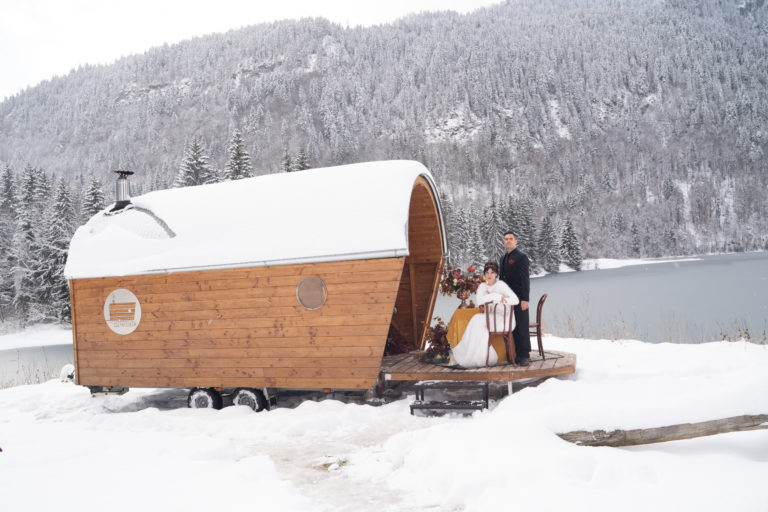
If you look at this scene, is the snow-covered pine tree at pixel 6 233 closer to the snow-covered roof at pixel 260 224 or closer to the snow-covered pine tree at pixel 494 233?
the snow-covered roof at pixel 260 224

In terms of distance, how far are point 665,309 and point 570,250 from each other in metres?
36.5

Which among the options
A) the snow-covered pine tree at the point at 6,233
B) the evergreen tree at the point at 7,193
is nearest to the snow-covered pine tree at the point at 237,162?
the snow-covered pine tree at the point at 6,233

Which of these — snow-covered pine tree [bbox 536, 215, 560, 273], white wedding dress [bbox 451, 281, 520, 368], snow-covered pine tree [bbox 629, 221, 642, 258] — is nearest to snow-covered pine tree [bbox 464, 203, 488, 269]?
snow-covered pine tree [bbox 536, 215, 560, 273]

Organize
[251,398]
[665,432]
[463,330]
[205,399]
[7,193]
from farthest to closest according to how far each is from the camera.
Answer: [7,193] < [205,399] < [251,398] < [463,330] < [665,432]

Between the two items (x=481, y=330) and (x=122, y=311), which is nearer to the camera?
(x=481, y=330)

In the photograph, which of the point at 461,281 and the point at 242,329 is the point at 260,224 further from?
the point at 461,281

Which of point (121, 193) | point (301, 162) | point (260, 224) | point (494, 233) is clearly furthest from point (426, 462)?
point (494, 233)

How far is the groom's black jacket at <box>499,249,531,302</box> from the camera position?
741 cm

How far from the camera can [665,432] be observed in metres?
4.39

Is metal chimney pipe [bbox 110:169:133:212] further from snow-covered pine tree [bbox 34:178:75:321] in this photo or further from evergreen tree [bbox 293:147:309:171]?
snow-covered pine tree [bbox 34:178:75:321]

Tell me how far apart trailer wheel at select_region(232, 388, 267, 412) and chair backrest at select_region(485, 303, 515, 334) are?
3.48 m

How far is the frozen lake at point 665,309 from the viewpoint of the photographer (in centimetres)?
1605

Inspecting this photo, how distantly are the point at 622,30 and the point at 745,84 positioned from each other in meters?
48.6

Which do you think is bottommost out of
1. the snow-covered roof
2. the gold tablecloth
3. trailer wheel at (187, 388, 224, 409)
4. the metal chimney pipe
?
trailer wheel at (187, 388, 224, 409)
